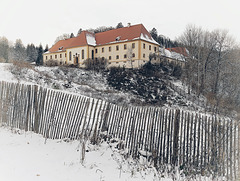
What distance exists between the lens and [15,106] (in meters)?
7.66

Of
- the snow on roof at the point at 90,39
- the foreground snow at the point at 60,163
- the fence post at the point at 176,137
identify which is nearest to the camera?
the foreground snow at the point at 60,163

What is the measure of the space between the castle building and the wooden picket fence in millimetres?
29030

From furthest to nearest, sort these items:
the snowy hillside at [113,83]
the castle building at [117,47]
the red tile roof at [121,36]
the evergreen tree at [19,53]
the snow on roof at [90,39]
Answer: the evergreen tree at [19,53]
the snow on roof at [90,39]
the red tile roof at [121,36]
the castle building at [117,47]
the snowy hillside at [113,83]

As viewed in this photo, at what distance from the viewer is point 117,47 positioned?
127ft

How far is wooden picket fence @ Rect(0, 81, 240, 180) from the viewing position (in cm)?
506

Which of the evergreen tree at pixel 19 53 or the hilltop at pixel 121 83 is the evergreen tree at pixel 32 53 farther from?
the hilltop at pixel 121 83

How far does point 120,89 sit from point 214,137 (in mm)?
20231

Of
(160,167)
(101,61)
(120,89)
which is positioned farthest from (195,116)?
(101,61)

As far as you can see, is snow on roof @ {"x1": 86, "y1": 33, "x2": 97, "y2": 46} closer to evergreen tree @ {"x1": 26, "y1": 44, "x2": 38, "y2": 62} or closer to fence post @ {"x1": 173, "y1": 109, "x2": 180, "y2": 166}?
fence post @ {"x1": 173, "y1": 109, "x2": 180, "y2": 166}

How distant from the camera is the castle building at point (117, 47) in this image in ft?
120

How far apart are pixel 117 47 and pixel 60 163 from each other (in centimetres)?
3604

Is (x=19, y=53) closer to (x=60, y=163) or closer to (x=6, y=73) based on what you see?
(x=6, y=73)

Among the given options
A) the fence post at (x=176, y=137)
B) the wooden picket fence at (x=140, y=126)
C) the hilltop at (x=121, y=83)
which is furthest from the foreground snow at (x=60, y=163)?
the hilltop at (x=121, y=83)

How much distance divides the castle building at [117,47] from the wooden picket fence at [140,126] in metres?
29.0
